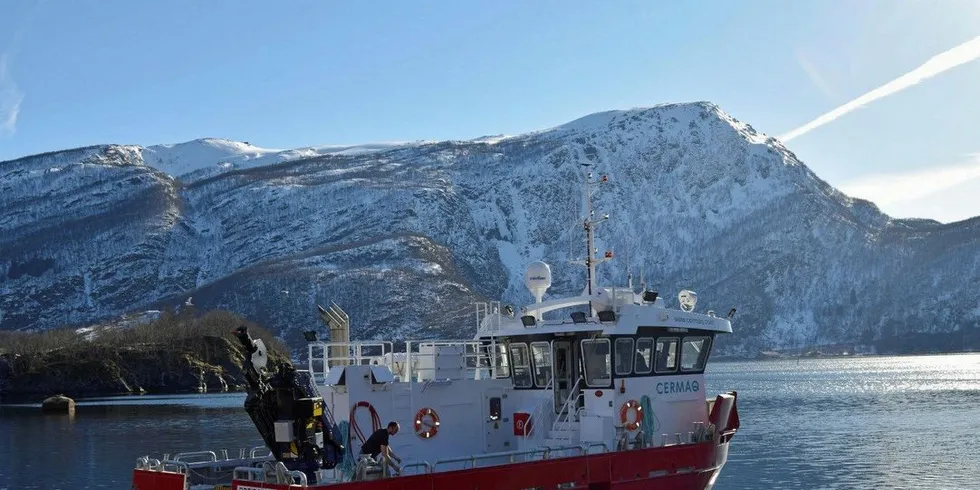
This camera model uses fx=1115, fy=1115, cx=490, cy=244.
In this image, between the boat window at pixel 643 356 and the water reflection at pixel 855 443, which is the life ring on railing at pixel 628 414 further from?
the water reflection at pixel 855 443

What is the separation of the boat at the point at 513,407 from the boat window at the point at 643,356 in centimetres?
4

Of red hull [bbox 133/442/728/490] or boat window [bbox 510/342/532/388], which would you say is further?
boat window [bbox 510/342/532/388]

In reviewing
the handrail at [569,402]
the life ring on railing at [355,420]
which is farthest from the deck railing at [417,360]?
the handrail at [569,402]

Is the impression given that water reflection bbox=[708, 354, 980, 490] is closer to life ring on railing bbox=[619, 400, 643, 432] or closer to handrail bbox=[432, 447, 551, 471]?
life ring on railing bbox=[619, 400, 643, 432]

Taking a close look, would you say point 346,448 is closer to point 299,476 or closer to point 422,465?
point 422,465

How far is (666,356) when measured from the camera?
1198 inches

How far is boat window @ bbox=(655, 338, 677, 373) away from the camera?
30.2 metres

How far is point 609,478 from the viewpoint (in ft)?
89.1

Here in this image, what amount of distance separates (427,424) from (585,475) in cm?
404

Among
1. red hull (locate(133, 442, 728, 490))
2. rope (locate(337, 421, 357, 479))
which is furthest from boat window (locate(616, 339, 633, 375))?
rope (locate(337, 421, 357, 479))

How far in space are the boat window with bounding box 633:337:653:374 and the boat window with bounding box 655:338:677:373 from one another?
0.34 meters

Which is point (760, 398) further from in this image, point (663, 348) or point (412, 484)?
point (412, 484)

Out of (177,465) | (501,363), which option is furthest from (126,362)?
(177,465)

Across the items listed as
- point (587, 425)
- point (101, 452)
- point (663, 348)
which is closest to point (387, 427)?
point (587, 425)
